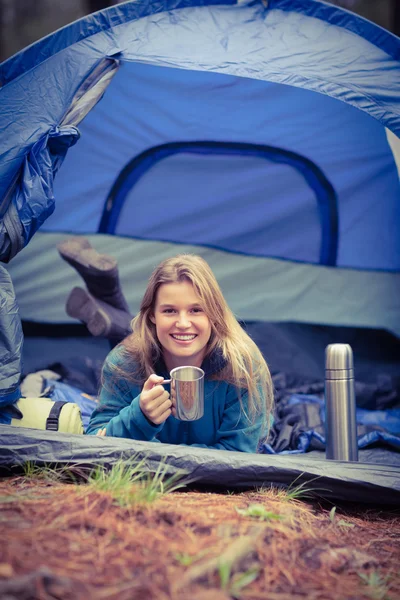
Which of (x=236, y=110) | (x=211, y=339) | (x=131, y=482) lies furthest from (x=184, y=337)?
(x=236, y=110)

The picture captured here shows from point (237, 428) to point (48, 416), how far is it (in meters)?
0.68

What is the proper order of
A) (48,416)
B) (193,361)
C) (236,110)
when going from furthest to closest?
(236,110) → (48,416) → (193,361)

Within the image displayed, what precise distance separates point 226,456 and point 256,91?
2.51 m

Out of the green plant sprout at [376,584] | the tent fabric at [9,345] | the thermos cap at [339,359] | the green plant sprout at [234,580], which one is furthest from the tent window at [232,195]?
the green plant sprout at [234,580]

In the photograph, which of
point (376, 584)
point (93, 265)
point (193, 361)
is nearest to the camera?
point (376, 584)

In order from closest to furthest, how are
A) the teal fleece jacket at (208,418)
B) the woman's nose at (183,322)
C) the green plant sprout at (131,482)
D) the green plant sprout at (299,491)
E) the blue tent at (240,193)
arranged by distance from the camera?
the green plant sprout at (131,482), the green plant sprout at (299,491), the woman's nose at (183,322), the teal fleece jacket at (208,418), the blue tent at (240,193)

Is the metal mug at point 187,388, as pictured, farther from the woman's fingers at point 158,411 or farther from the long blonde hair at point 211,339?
the long blonde hair at point 211,339

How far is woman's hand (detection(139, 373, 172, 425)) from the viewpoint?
1.87m

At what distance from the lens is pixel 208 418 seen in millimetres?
2189

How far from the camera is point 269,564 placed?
1373 mm

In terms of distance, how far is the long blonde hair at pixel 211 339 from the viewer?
213 centimetres

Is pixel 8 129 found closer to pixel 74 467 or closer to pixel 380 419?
pixel 74 467

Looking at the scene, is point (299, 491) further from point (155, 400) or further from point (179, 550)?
point (179, 550)

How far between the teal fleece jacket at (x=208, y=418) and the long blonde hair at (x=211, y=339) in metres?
0.03
